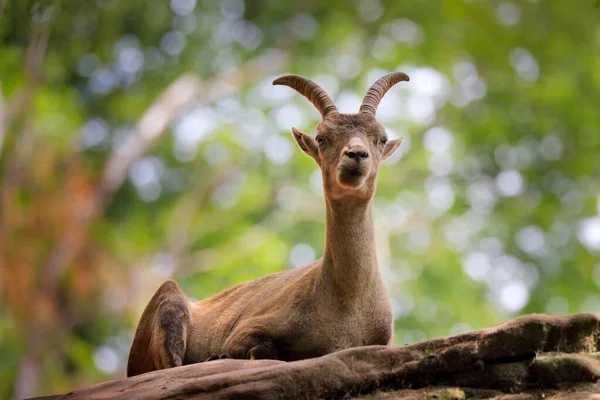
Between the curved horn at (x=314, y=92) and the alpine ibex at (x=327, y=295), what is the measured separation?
12 millimetres

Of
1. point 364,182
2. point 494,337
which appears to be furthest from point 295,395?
point 364,182

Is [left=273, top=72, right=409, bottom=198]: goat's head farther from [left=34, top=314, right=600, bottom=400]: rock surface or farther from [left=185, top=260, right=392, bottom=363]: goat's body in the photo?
[left=34, top=314, right=600, bottom=400]: rock surface

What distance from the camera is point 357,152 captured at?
810 centimetres

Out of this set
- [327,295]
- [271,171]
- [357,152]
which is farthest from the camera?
[271,171]

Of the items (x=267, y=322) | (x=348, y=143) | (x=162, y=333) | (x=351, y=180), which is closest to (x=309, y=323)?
(x=267, y=322)

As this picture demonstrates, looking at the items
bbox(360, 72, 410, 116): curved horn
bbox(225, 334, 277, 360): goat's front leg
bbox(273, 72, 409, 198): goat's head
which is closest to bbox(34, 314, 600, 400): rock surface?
bbox(225, 334, 277, 360): goat's front leg

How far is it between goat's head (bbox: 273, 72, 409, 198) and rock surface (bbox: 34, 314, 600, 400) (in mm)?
2038

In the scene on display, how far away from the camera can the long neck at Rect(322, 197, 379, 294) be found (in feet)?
27.5

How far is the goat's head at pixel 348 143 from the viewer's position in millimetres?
8148

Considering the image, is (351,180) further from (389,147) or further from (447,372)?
(447,372)

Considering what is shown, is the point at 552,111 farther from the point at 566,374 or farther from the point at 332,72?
the point at 566,374

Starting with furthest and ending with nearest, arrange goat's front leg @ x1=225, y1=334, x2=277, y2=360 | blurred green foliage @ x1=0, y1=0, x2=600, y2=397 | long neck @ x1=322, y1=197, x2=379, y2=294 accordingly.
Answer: blurred green foliage @ x1=0, y1=0, x2=600, y2=397
long neck @ x1=322, y1=197, x2=379, y2=294
goat's front leg @ x1=225, y1=334, x2=277, y2=360

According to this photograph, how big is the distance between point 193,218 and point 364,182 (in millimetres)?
19227

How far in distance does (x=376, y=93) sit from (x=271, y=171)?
18216 mm
